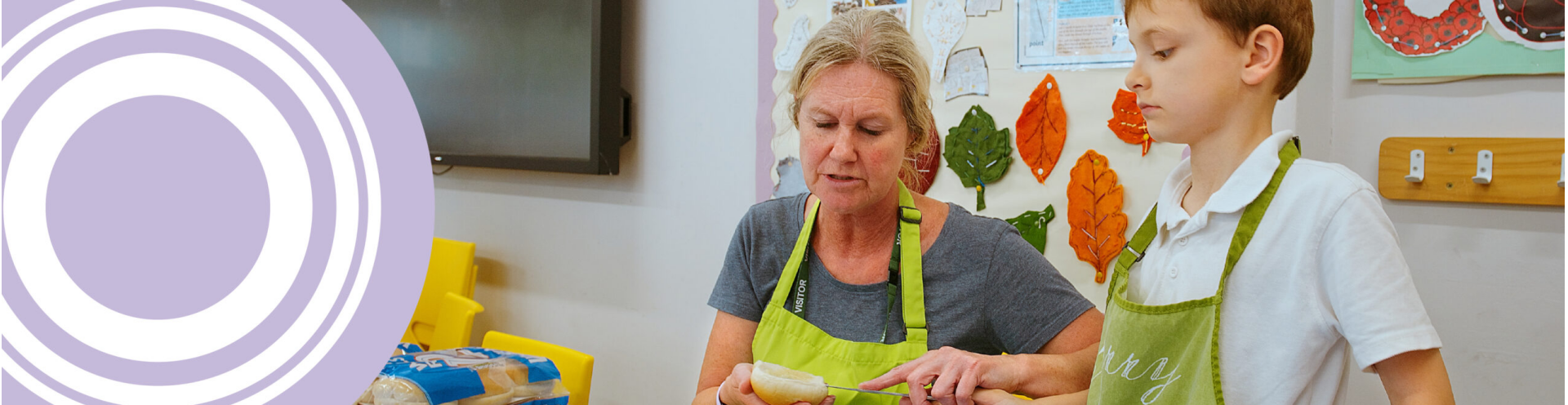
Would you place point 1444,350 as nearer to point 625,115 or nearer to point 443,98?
point 625,115

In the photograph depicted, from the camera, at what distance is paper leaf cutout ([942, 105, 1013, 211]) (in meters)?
1.80

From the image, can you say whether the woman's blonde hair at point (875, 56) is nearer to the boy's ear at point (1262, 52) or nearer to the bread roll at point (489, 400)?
the boy's ear at point (1262, 52)

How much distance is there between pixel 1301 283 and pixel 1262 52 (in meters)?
0.20

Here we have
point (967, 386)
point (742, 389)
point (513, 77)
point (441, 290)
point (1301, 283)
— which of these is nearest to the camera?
point (1301, 283)

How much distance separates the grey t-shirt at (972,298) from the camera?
117 centimetres

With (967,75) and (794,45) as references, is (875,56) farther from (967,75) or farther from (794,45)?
(794,45)

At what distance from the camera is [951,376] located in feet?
3.35

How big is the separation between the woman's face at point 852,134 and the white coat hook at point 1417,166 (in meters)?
0.80

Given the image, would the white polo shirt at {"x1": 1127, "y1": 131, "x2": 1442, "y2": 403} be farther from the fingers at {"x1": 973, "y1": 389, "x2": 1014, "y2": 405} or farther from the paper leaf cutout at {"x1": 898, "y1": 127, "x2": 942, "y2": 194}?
the paper leaf cutout at {"x1": 898, "y1": 127, "x2": 942, "y2": 194}

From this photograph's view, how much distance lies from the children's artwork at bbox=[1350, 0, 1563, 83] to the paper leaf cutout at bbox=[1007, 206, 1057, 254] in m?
0.54

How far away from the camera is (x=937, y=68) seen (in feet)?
6.14

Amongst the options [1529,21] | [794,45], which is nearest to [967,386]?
[1529,21]

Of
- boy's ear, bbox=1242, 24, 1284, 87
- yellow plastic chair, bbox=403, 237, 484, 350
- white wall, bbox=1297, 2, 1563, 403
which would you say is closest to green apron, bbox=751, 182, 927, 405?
boy's ear, bbox=1242, 24, 1284, 87

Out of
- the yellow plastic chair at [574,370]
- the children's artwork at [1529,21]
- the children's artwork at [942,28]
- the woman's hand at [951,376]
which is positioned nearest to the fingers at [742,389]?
the woman's hand at [951,376]
